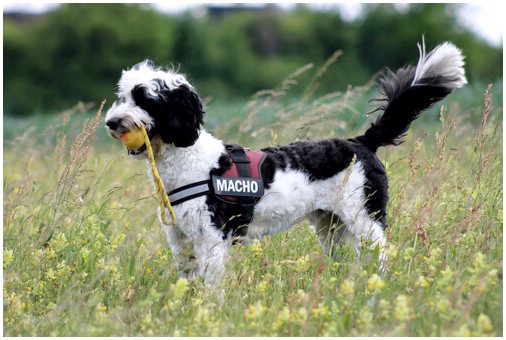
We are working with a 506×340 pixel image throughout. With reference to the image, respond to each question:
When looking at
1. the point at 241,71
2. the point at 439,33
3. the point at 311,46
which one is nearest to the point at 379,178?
the point at 241,71

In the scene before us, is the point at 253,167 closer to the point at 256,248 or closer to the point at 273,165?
the point at 273,165

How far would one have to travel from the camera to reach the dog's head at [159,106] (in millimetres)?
4477

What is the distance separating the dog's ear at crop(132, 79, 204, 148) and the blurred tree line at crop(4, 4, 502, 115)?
28027 mm

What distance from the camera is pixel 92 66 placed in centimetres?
3541

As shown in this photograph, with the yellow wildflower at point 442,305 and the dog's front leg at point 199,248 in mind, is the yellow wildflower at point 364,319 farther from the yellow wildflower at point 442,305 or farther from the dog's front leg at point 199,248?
the dog's front leg at point 199,248

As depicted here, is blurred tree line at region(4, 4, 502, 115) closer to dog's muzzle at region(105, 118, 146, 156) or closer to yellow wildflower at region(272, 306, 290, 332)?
dog's muzzle at region(105, 118, 146, 156)

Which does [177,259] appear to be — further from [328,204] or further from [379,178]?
[379,178]

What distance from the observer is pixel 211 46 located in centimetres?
4094

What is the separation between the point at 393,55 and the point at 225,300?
137ft

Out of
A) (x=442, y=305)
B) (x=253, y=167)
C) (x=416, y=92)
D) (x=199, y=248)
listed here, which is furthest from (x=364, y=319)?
(x=416, y=92)

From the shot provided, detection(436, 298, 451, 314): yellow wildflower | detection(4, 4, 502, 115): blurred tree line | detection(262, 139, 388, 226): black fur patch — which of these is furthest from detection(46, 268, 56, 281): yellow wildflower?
detection(4, 4, 502, 115): blurred tree line

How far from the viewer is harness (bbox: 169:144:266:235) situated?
15.1ft

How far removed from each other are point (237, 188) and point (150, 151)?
61cm

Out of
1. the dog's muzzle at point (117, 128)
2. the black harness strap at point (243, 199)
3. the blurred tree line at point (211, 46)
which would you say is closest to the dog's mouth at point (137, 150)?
the dog's muzzle at point (117, 128)
